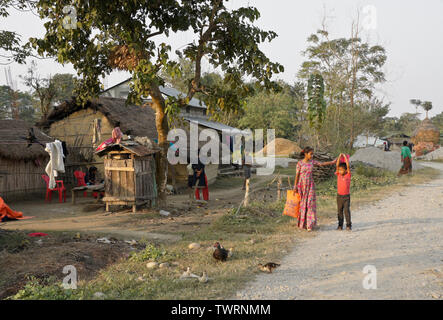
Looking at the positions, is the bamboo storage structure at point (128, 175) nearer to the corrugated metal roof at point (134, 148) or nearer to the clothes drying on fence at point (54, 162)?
the corrugated metal roof at point (134, 148)

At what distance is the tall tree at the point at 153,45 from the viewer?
9008 mm

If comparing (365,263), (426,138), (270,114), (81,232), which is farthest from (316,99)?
(426,138)

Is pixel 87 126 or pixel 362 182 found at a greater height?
pixel 87 126

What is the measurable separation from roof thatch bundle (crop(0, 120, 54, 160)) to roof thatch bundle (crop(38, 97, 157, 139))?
196 cm

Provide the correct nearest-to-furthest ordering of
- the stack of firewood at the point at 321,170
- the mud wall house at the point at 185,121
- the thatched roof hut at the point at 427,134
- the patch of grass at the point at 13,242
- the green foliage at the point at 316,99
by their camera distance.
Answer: the patch of grass at the point at 13,242
the mud wall house at the point at 185,121
the stack of firewood at the point at 321,170
the green foliage at the point at 316,99
the thatched roof hut at the point at 427,134

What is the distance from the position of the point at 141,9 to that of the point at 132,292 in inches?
317

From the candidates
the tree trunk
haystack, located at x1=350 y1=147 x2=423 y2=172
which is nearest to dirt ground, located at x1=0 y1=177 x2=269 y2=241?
the tree trunk

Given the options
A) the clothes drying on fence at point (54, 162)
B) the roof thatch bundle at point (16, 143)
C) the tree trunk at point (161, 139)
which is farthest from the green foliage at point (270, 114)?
the tree trunk at point (161, 139)

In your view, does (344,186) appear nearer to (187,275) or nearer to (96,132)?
(187,275)

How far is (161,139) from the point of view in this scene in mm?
11320

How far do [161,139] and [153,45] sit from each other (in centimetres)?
285

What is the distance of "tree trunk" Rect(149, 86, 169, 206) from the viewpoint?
35.9ft

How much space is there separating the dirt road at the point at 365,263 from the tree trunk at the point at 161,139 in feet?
17.7

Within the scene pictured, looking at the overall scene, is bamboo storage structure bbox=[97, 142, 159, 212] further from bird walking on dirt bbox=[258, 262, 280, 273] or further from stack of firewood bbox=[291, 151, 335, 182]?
stack of firewood bbox=[291, 151, 335, 182]
